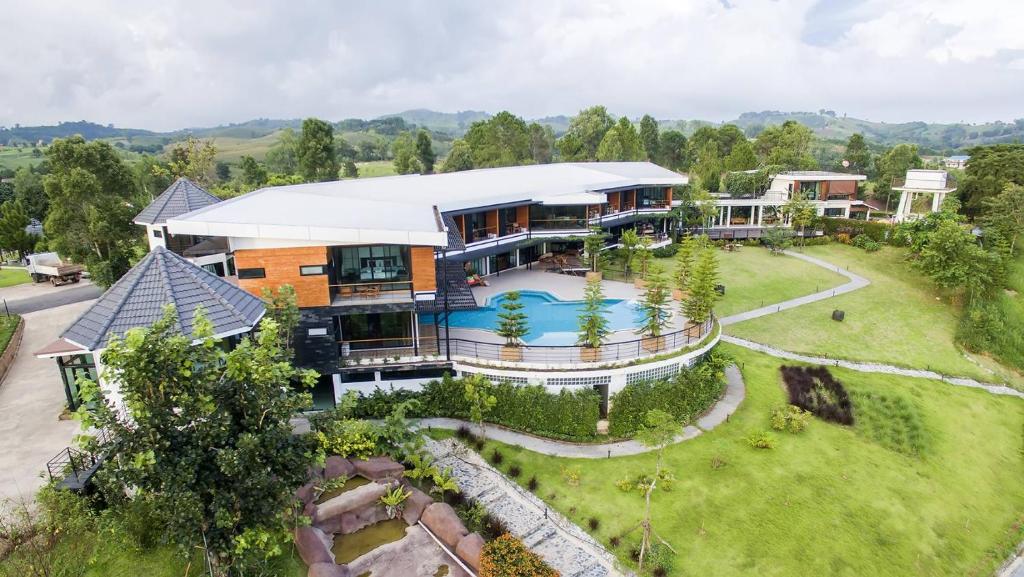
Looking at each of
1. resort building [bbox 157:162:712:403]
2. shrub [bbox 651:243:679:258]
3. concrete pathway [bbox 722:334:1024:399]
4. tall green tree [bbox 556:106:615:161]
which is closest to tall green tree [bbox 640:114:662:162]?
tall green tree [bbox 556:106:615:161]

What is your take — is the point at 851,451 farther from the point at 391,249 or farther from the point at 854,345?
the point at 391,249

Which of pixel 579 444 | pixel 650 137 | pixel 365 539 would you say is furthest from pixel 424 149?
pixel 365 539

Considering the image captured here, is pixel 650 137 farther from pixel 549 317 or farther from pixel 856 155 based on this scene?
pixel 549 317

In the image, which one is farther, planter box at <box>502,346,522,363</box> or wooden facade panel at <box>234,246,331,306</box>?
planter box at <box>502,346,522,363</box>

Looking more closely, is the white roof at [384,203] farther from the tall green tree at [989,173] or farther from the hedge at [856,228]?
the tall green tree at [989,173]

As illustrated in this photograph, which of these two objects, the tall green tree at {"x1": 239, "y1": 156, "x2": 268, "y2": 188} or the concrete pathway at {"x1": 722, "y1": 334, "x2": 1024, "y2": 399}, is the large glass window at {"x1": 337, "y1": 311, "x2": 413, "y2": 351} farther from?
the tall green tree at {"x1": 239, "y1": 156, "x2": 268, "y2": 188}

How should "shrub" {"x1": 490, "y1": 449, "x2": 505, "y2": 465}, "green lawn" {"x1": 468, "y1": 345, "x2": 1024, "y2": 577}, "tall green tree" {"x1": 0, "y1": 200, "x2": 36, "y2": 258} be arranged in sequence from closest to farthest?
"green lawn" {"x1": 468, "y1": 345, "x2": 1024, "y2": 577}
"shrub" {"x1": 490, "y1": 449, "x2": 505, "y2": 465}
"tall green tree" {"x1": 0, "y1": 200, "x2": 36, "y2": 258}
